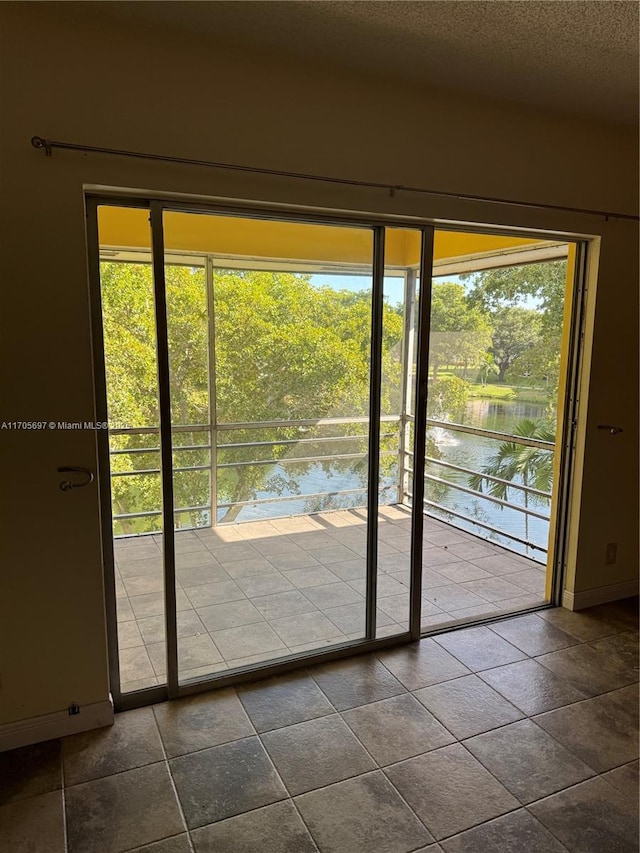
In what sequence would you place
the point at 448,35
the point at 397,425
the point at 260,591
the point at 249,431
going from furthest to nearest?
the point at 397,425, the point at 260,591, the point at 249,431, the point at 448,35

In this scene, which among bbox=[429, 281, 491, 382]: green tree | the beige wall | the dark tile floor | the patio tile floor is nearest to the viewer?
the dark tile floor

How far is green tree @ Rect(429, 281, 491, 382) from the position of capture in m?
4.10

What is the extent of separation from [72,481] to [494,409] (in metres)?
3.05

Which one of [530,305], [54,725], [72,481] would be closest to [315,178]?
[72,481]

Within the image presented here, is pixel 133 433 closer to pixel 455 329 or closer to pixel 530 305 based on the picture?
pixel 455 329

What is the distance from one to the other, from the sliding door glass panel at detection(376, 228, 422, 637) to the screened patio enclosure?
10 mm

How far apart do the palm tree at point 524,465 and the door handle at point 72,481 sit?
113 inches

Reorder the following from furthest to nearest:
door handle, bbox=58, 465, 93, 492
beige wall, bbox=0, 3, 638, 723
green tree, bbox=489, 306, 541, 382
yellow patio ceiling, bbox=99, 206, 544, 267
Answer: green tree, bbox=489, 306, 541, 382
yellow patio ceiling, bbox=99, 206, 544, 267
door handle, bbox=58, 465, 93, 492
beige wall, bbox=0, 3, 638, 723

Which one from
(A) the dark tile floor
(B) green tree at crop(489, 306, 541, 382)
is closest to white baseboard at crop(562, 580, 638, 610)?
(A) the dark tile floor

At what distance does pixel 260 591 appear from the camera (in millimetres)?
2787

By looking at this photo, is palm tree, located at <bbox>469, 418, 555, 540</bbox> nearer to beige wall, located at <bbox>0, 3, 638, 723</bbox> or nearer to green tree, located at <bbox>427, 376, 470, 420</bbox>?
green tree, located at <bbox>427, 376, 470, 420</bbox>

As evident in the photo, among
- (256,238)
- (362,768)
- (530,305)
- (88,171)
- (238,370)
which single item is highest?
(88,171)

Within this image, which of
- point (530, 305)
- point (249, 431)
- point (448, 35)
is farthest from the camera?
point (530, 305)

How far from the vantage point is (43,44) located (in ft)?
5.82
